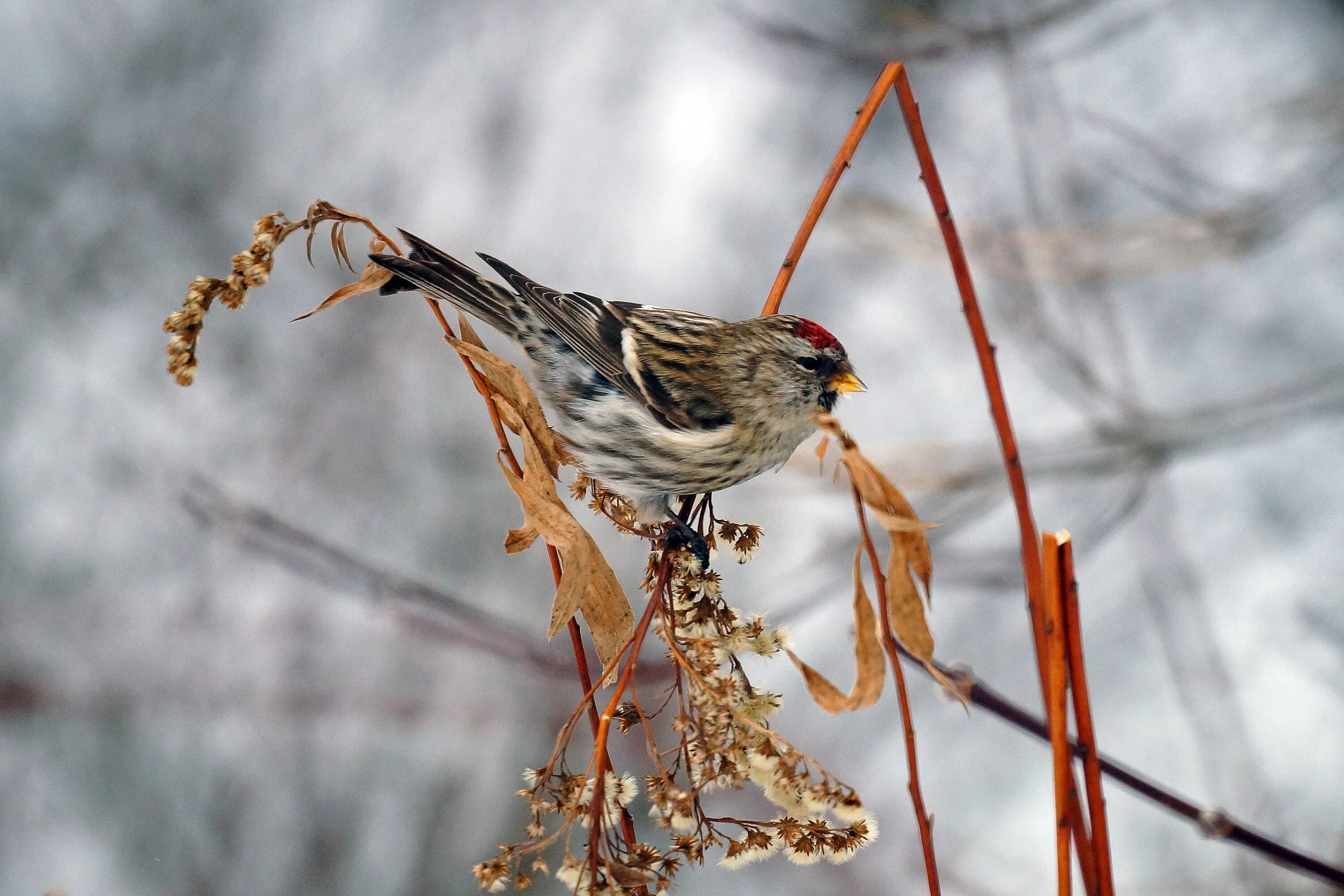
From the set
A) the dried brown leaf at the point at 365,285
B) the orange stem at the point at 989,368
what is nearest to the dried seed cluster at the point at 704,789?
the orange stem at the point at 989,368

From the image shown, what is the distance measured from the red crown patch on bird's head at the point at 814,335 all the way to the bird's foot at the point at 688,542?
1.04 ft

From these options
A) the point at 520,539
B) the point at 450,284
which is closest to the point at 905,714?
the point at 520,539

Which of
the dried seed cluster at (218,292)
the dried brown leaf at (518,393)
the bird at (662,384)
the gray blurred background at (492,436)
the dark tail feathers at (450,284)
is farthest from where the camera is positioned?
the gray blurred background at (492,436)

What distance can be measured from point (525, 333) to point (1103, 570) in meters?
1.58

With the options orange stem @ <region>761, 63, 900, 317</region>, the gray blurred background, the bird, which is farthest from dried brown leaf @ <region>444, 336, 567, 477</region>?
the gray blurred background

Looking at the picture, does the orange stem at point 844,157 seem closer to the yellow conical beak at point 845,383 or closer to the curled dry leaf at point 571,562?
the curled dry leaf at point 571,562

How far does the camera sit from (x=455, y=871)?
7.43 feet

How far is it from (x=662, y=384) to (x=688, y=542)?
424mm

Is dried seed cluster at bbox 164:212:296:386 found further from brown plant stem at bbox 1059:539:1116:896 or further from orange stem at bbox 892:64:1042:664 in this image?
brown plant stem at bbox 1059:539:1116:896

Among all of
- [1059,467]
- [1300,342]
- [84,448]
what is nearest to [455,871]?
[84,448]

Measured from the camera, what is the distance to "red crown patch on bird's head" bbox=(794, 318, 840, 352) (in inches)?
50.8

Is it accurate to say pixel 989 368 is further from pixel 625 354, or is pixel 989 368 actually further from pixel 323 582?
pixel 323 582

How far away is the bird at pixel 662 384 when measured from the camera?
4.04ft

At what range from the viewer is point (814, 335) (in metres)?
1.29
